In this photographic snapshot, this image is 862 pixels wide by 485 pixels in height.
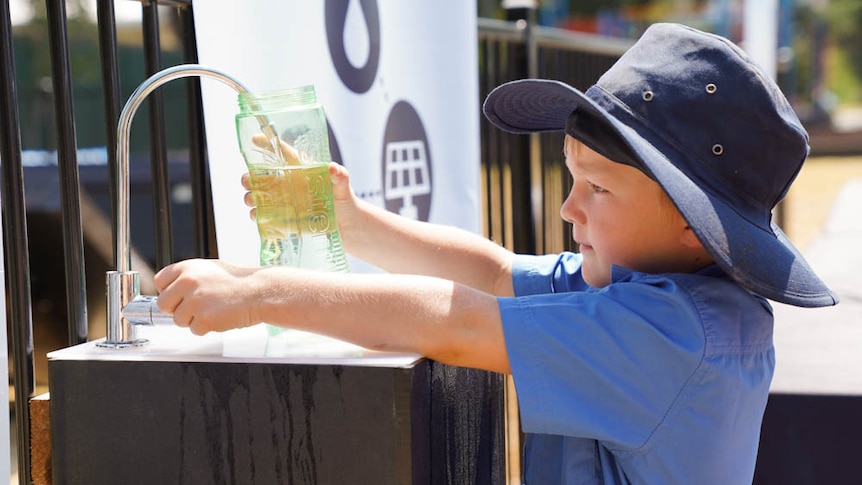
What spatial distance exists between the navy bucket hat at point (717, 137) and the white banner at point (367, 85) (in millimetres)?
630

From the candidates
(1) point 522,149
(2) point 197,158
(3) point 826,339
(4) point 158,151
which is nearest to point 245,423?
(4) point 158,151

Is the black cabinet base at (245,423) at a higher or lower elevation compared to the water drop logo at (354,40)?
lower

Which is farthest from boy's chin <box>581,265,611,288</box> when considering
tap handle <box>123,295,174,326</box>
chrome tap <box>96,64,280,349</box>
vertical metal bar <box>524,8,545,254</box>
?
vertical metal bar <box>524,8,545,254</box>

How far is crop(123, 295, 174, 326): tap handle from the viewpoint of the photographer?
159cm

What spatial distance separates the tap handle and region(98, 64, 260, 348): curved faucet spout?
0.02 metres

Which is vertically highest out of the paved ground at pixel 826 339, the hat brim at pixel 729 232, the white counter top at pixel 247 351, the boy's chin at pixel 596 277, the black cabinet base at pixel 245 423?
the hat brim at pixel 729 232

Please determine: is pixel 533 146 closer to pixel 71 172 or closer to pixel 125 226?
pixel 71 172

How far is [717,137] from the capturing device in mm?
1712

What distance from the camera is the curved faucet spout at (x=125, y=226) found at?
5.38 feet

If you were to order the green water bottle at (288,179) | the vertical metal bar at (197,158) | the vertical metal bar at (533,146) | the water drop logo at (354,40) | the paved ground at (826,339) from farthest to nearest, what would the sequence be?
the vertical metal bar at (533,146) < the paved ground at (826,339) < the water drop logo at (354,40) < the vertical metal bar at (197,158) < the green water bottle at (288,179)

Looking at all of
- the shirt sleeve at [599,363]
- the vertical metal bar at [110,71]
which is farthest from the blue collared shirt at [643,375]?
the vertical metal bar at [110,71]

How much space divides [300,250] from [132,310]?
0.28m

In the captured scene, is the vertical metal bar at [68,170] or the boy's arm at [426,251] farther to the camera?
the boy's arm at [426,251]

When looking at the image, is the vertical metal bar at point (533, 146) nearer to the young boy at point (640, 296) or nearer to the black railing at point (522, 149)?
the black railing at point (522, 149)
